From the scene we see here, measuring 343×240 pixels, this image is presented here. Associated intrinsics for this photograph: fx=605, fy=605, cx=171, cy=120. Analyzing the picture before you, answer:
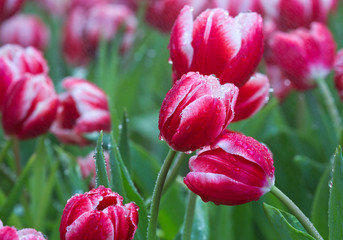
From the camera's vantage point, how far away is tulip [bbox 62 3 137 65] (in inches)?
57.7

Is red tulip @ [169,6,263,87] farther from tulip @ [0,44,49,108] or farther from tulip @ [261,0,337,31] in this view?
tulip @ [261,0,337,31]

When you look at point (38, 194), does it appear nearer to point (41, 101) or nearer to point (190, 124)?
point (41, 101)

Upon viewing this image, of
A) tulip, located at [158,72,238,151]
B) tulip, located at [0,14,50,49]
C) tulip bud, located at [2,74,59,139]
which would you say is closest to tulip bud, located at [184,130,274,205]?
tulip, located at [158,72,238,151]

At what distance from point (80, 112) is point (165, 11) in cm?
73

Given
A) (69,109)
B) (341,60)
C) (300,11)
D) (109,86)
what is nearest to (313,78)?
(341,60)

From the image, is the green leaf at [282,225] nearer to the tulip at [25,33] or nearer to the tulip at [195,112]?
the tulip at [195,112]

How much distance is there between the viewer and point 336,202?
51 centimetres

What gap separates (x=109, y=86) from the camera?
46.6 inches

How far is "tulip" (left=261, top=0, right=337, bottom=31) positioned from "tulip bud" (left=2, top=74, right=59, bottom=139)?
0.48 m

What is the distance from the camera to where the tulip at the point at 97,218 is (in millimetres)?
438

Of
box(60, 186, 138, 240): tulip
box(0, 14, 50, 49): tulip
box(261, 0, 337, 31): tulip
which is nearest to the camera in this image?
box(60, 186, 138, 240): tulip

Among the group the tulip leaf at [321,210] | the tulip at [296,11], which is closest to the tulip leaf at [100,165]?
the tulip leaf at [321,210]

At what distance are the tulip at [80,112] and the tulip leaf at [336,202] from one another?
402 mm

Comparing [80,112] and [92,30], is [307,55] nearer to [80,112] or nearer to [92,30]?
[80,112]
